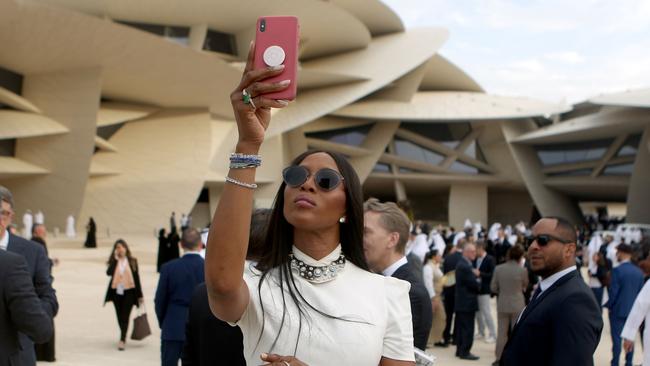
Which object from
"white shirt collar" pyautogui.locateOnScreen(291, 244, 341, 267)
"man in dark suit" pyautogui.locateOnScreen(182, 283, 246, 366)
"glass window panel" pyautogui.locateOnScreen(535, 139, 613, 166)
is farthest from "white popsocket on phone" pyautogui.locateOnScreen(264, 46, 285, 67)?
"glass window panel" pyautogui.locateOnScreen(535, 139, 613, 166)

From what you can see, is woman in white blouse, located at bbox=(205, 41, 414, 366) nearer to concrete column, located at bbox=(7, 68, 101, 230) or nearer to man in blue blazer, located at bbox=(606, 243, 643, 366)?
man in blue blazer, located at bbox=(606, 243, 643, 366)

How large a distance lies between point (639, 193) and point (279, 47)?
107 feet

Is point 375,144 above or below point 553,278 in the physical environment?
above

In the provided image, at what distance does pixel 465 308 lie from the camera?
25.4 ft

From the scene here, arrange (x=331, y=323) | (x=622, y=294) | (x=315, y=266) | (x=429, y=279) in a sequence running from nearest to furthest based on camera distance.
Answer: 1. (x=331, y=323)
2. (x=315, y=266)
3. (x=622, y=294)
4. (x=429, y=279)

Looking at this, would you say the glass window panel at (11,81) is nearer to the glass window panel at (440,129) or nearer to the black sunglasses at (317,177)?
the glass window panel at (440,129)

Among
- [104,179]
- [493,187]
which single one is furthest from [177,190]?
[493,187]

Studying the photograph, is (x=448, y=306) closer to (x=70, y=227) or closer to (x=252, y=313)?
(x=252, y=313)

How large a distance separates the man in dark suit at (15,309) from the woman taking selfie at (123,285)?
459 cm

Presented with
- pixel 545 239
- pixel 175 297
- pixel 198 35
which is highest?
pixel 198 35

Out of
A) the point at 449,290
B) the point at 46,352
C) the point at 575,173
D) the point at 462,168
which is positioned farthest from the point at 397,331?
the point at 462,168

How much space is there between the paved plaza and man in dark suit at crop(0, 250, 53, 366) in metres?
4.17

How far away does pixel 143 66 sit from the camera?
24.6 meters

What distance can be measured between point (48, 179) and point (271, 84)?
26121mm
